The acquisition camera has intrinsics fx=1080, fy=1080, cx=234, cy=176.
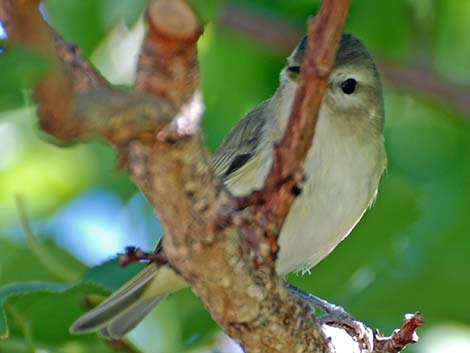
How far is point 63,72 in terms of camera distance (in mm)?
1882

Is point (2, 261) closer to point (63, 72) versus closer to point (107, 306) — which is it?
point (107, 306)

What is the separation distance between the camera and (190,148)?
2.42 m

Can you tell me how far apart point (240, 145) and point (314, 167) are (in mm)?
385

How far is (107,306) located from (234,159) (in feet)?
2.52

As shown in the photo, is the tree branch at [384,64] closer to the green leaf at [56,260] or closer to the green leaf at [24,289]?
the green leaf at [56,260]

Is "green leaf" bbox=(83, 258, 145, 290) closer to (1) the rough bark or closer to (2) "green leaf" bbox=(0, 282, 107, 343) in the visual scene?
(2) "green leaf" bbox=(0, 282, 107, 343)

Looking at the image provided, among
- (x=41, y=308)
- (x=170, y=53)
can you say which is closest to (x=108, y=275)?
(x=41, y=308)

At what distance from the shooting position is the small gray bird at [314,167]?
4.05 metres

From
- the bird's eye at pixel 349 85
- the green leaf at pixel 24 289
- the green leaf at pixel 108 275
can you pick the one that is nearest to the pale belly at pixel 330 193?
the bird's eye at pixel 349 85

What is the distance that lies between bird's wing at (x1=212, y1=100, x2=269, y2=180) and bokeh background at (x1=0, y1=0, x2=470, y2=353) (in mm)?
476

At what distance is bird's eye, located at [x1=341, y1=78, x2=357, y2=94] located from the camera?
170 inches

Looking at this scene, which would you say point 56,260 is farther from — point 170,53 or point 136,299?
point 170,53

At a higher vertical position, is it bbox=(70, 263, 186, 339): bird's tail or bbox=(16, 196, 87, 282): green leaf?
bbox=(16, 196, 87, 282): green leaf

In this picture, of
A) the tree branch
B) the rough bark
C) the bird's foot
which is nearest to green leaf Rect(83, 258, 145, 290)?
the bird's foot
